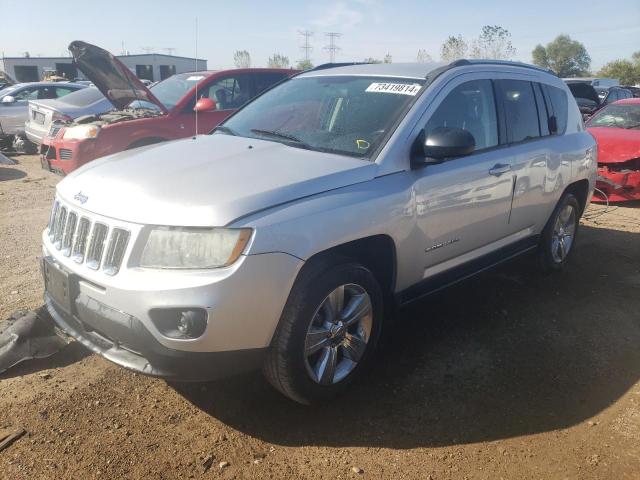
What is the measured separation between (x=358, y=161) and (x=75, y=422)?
6.80 ft

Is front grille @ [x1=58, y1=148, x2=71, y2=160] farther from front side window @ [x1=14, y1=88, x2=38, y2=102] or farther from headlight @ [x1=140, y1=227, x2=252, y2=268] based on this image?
front side window @ [x1=14, y1=88, x2=38, y2=102]

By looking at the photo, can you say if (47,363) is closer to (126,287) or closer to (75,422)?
(75,422)

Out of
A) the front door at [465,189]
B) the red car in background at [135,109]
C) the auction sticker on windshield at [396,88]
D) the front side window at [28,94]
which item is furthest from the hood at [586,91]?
the front side window at [28,94]

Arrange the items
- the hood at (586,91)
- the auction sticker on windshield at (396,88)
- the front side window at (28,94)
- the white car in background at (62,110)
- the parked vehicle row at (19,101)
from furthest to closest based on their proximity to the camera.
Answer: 1. the hood at (586,91)
2. the front side window at (28,94)
3. the parked vehicle row at (19,101)
4. the white car in background at (62,110)
5. the auction sticker on windshield at (396,88)

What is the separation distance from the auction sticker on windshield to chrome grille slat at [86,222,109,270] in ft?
6.42

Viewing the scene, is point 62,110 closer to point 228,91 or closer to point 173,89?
point 173,89

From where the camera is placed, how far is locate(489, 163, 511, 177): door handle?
3.81 meters

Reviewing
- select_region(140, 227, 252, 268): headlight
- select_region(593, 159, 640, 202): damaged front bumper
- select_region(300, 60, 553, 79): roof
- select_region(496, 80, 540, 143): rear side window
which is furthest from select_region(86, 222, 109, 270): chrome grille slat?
select_region(593, 159, 640, 202): damaged front bumper

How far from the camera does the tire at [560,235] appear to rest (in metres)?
4.96

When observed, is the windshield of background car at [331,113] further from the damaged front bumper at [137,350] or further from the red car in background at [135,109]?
the red car in background at [135,109]

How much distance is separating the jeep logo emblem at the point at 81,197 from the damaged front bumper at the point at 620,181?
7.15 metres

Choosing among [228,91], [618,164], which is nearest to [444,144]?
[228,91]

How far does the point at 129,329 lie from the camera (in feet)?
8.14

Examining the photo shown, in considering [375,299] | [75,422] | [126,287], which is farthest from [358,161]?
[75,422]
